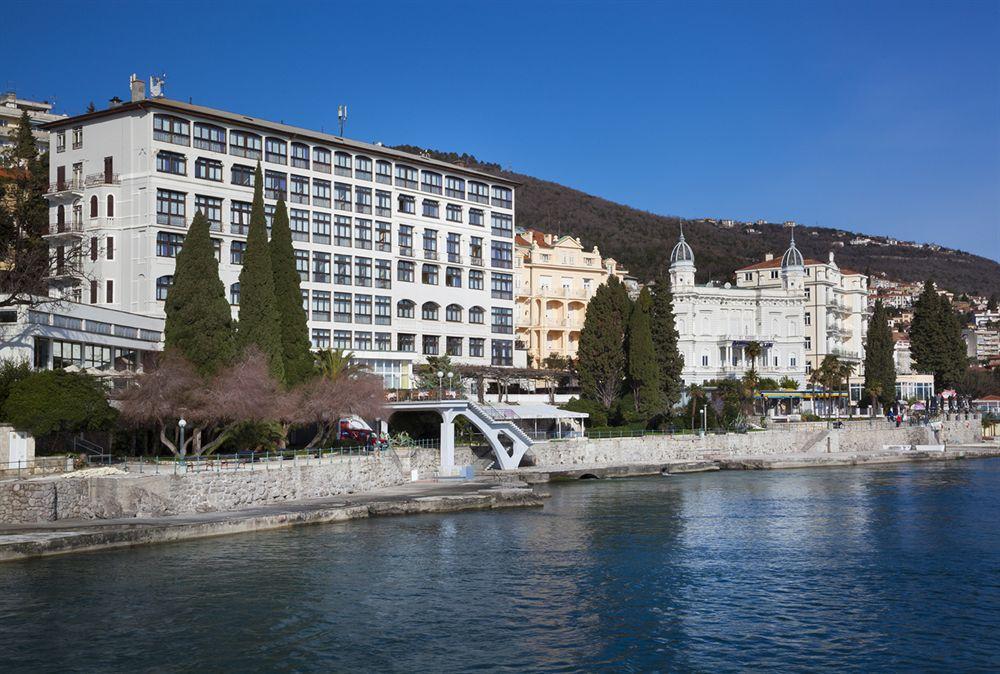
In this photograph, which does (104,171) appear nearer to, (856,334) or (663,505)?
(663,505)

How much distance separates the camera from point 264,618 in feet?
91.7

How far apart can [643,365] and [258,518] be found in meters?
45.2

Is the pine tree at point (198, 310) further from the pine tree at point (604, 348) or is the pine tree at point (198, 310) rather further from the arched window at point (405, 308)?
the pine tree at point (604, 348)

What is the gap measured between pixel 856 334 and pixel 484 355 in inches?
2276

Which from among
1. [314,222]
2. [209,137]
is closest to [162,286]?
[209,137]

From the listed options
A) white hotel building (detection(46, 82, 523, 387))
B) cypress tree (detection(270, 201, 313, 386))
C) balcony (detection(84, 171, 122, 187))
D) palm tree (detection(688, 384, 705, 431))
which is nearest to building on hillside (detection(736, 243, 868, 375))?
palm tree (detection(688, 384, 705, 431))

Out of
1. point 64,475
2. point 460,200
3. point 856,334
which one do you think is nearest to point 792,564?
point 64,475

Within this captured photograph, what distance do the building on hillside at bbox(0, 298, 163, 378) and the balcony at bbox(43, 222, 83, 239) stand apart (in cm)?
1181

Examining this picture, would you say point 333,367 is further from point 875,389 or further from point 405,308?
point 875,389

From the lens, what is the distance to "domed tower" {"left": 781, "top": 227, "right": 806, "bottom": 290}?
367 feet

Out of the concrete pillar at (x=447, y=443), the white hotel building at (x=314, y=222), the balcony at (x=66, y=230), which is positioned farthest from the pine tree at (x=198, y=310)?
the balcony at (x=66, y=230)

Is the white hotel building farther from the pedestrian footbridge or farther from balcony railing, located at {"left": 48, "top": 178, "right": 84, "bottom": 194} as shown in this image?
the pedestrian footbridge

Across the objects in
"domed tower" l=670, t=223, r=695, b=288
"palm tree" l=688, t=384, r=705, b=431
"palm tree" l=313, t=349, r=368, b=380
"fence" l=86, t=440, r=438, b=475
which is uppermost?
"domed tower" l=670, t=223, r=695, b=288

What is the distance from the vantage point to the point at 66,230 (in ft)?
222
